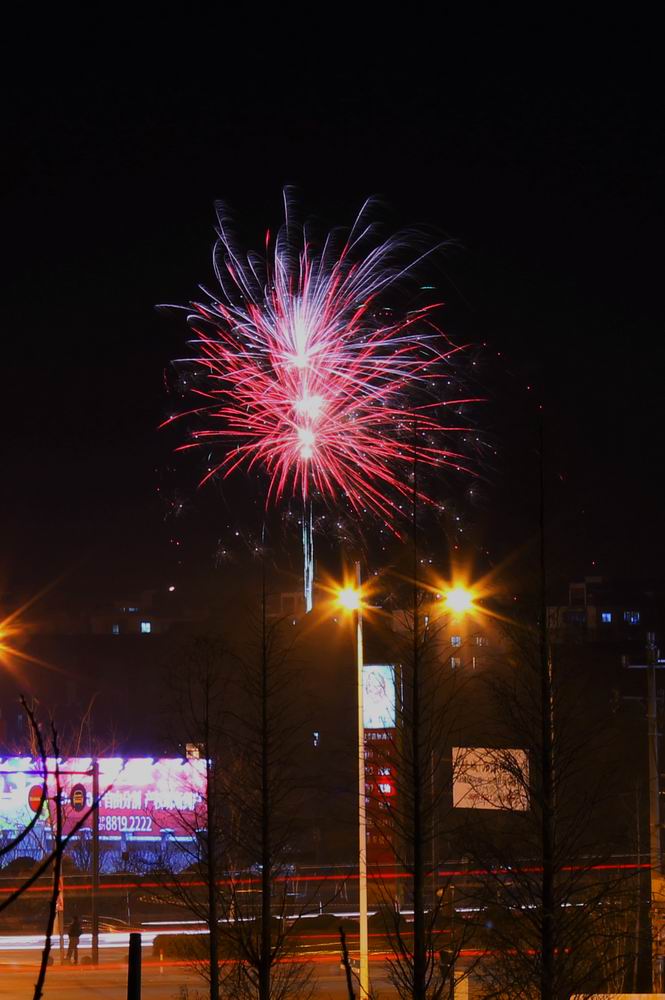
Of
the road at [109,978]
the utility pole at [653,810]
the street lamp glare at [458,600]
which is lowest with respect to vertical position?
the road at [109,978]

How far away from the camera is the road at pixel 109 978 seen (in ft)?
89.2

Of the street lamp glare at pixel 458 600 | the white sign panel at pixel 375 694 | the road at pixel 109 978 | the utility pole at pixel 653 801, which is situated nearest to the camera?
the street lamp glare at pixel 458 600

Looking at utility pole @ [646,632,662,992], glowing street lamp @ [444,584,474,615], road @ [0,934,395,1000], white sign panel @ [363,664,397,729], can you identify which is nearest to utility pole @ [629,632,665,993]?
utility pole @ [646,632,662,992]

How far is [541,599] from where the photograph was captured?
507 inches

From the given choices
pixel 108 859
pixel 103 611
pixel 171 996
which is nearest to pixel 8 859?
pixel 108 859

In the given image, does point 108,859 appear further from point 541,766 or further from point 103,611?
point 103,611

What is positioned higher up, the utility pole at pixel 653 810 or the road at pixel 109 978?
the utility pole at pixel 653 810

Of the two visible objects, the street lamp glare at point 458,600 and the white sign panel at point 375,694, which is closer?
the street lamp glare at point 458,600

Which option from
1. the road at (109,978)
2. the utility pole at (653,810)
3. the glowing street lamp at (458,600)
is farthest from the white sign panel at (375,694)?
the road at (109,978)

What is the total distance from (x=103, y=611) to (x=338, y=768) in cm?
4951

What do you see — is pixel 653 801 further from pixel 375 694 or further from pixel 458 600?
pixel 375 694

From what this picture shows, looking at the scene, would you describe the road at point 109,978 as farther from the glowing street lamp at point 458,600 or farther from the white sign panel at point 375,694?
the glowing street lamp at point 458,600

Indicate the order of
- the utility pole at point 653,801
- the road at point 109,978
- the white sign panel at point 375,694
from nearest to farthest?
the utility pole at point 653,801 → the white sign panel at point 375,694 → the road at point 109,978

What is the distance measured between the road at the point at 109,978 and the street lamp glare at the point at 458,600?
11.1 metres
